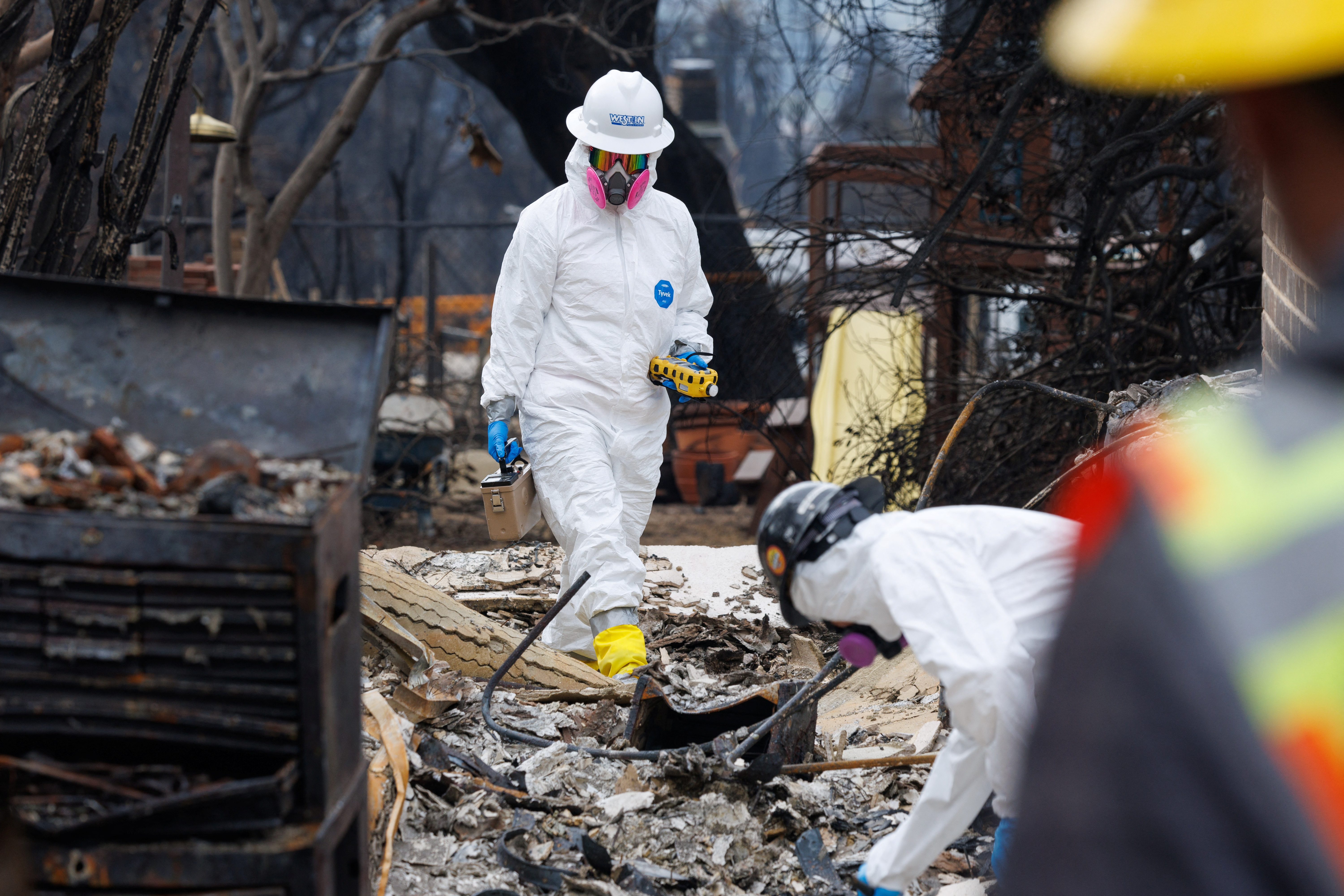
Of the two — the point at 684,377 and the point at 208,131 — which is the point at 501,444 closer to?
the point at 684,377

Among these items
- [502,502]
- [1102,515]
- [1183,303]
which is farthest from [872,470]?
[1102,515]

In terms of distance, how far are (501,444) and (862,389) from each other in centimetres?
433

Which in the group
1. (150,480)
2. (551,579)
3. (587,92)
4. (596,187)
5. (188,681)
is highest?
(587,92)

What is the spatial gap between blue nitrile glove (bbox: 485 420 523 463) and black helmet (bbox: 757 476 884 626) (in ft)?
7.65

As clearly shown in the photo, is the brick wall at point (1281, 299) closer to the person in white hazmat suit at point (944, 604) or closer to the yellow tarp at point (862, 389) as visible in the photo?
the person in white hazmat suit at point (944, 604)

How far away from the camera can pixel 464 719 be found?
3.92 metres

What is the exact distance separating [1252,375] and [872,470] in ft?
11.8

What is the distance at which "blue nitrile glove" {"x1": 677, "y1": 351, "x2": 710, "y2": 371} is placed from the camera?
4.92 m

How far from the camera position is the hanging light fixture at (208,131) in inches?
274

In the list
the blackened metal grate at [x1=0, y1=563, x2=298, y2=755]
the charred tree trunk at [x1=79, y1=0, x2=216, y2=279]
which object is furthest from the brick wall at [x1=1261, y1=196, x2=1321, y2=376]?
the charred tree trunk at [x1=79, y1=0, x2=216, y2=279]

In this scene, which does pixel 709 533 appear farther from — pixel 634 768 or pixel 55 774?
pixel 55 774

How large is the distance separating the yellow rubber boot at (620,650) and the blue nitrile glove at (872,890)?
2065mm

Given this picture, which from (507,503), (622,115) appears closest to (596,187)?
(622,115)

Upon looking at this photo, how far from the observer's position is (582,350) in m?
4.84
